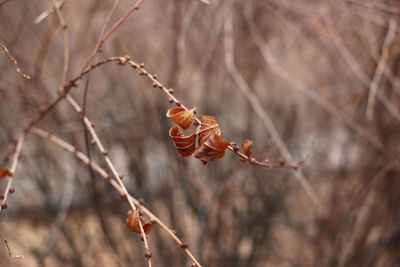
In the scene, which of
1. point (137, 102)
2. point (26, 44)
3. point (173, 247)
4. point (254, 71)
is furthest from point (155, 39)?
point (173, 247)

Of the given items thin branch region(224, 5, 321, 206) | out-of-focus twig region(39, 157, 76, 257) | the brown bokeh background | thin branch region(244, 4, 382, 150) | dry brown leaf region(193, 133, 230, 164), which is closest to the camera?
dry brown leaf region(193, 133, 230, 164)

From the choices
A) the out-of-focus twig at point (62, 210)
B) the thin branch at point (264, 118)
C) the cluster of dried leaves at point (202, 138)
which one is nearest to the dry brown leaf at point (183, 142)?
the cluster of dried leaves at point (202, 138)

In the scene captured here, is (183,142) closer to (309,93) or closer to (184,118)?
(184,118)

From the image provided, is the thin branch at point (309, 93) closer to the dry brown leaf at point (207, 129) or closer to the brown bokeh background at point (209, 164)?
the brown bokeh background at point (209, 164)

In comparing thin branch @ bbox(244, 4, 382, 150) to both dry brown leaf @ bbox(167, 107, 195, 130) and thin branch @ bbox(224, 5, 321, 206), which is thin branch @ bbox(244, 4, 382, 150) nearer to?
thin branch @ bbox(224, 5, 321, 206)

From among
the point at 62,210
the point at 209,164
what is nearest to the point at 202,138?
the point at 62,210

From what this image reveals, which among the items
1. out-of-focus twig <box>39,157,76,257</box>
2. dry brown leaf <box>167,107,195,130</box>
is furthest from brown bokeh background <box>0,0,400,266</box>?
dry brown leaf <box>167,107,195,130</box>

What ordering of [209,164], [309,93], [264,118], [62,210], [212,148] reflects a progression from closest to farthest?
[212,148], [264,118], [309,93], [62,210], [209,164]
